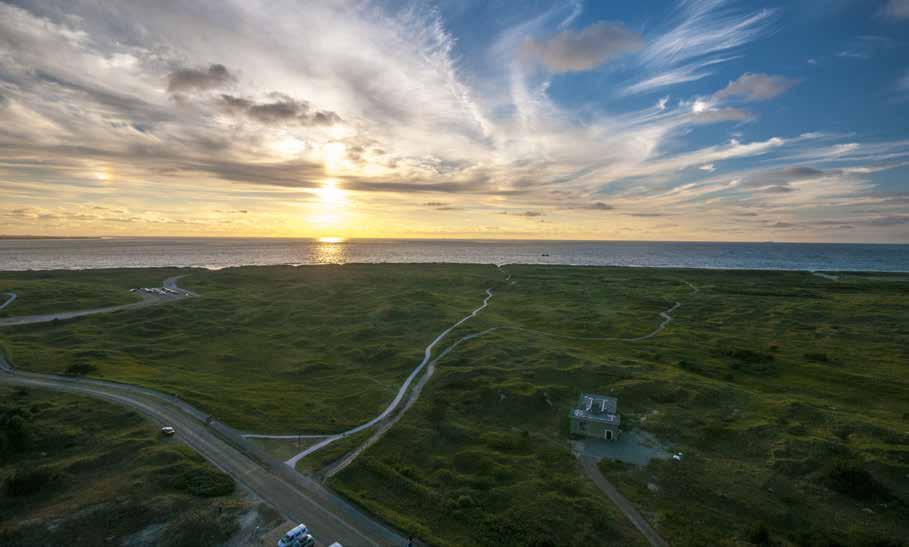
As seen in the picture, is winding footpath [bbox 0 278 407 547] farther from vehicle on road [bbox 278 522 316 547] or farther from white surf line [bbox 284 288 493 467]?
white surf line [bbox 284 288 493 467]

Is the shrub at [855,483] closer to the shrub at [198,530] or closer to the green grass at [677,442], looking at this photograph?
the green grass at [677,442]

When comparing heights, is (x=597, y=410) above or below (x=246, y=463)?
above

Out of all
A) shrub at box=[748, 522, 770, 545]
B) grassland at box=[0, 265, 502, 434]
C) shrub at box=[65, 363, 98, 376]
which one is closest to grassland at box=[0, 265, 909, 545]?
shrub at box=[748, 522, 770, 545]

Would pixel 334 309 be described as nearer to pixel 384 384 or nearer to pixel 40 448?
pixel 384 384

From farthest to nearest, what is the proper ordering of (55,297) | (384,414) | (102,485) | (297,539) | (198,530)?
(55,297)
(384,414)
(102,485)
(198,530)
(297,539)

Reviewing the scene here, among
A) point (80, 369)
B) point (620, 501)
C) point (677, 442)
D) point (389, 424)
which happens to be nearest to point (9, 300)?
point (80, 369)

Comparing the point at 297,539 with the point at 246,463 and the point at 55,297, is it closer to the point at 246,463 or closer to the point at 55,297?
the point at 246,463

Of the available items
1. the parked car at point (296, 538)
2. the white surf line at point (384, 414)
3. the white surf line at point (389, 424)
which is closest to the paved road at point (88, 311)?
the white surf line at point (384, 414)

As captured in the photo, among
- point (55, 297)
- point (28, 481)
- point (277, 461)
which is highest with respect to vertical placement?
point (55, 297)

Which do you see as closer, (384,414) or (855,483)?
(855,483)
